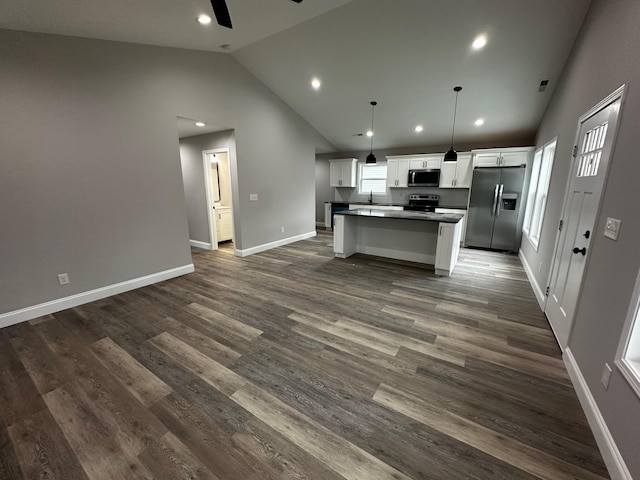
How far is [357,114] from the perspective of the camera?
580 centimetres

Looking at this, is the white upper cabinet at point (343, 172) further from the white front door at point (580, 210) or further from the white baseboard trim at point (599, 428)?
the white baseboard trim at point (599, 428)

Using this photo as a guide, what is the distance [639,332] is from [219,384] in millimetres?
2533

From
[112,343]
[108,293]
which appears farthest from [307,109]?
[112,343]

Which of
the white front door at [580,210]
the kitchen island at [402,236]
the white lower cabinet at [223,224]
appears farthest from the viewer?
the white lower cabinet at [223,224]

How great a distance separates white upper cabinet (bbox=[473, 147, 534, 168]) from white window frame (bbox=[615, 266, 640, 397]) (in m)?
5.17

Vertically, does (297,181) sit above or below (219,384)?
above

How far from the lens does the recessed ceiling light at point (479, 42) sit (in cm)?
347

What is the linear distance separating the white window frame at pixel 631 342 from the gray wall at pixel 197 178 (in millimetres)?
5400

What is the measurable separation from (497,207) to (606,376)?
186 inches

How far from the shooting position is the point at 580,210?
2336 mm

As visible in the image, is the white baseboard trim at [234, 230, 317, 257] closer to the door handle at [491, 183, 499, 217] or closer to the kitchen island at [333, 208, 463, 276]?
the kitchen island at [333, 208, 463, 276]

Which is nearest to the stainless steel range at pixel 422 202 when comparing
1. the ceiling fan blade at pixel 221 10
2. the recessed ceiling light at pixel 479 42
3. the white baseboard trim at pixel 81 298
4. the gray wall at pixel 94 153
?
the recessed ceiling light at pixel 479 42

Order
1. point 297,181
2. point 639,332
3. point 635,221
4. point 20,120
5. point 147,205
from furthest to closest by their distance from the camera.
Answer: point 297,181 < point 147,205 < point 20,120 < point 635,221 < point 639,332

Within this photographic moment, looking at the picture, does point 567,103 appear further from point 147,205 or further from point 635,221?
point 147,205
